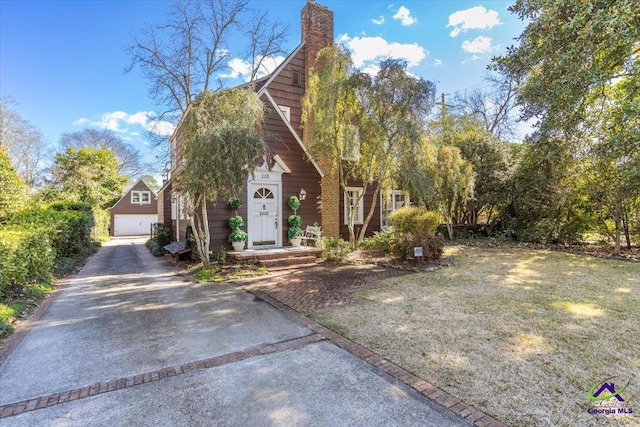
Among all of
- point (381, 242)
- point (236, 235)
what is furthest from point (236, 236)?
point (381, 242)

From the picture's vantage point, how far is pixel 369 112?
986 cm

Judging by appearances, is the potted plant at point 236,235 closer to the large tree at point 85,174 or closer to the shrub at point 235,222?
the shrub at point 235,222

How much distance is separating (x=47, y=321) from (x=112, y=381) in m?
2.95

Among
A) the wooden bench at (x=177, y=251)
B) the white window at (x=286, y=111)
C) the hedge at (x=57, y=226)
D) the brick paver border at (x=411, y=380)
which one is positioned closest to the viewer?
the brick paver border at (x=411, y=380)

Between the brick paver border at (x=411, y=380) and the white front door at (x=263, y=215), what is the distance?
228 inches

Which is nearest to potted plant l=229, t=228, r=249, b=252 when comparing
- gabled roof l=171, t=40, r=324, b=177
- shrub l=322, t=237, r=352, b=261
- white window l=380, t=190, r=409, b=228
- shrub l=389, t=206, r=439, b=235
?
shrub l=322, t=237, r=352, b=261

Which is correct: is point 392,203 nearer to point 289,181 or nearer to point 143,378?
point 289,181

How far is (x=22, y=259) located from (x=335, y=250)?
24.5 feet

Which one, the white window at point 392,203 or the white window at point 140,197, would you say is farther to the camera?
the white window at point 140,197

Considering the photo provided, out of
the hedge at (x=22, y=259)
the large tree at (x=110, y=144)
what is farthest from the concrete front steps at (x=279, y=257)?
the large tree at (x=110, y=144)

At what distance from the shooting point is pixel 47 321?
5078 mm

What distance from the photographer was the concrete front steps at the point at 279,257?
9.25 meters

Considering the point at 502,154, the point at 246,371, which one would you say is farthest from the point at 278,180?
the point at 502,154

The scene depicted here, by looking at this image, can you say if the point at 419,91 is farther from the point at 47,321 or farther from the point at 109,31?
the point at 109,31
